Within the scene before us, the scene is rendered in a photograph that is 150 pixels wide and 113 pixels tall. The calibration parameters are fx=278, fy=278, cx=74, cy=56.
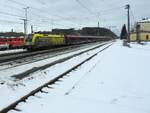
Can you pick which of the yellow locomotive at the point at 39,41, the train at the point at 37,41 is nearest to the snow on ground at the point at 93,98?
the yellow locomotive at the point at 39,41

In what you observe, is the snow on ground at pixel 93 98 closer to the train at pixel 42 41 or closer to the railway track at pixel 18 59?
the railway track at pixel 18 59

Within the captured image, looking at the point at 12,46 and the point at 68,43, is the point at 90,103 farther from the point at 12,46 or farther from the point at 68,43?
the point at 68,43

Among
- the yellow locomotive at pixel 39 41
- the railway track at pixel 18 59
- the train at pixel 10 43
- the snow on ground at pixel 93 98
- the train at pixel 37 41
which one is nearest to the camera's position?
the snow on ground at pixel 93 98

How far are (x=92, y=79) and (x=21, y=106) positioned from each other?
525cm

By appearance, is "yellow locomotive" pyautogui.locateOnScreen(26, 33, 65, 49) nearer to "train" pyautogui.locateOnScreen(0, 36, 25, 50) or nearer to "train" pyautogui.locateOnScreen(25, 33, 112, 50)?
"train" pyautogui.locateOnScreen(25, 33, 112, 50)

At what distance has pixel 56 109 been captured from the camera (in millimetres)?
7098

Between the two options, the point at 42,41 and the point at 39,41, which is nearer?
the point at 39,41

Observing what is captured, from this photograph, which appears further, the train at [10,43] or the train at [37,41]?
the train at [10,43]

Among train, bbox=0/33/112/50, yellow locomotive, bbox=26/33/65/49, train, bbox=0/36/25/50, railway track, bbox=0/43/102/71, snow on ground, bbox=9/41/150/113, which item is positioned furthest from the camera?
train, bbox=0/36/25/50

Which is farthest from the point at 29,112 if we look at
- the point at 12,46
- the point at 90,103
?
the point at 12,46

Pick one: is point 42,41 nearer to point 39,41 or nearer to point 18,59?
point 39,41

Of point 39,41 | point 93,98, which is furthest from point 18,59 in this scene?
point 39,41

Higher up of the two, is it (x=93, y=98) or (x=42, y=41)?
(x=42, y=41)

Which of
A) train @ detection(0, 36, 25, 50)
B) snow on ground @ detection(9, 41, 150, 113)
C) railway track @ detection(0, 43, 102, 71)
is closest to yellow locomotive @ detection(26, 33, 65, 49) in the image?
→ train @ detection(0, 36, 25, 50)
